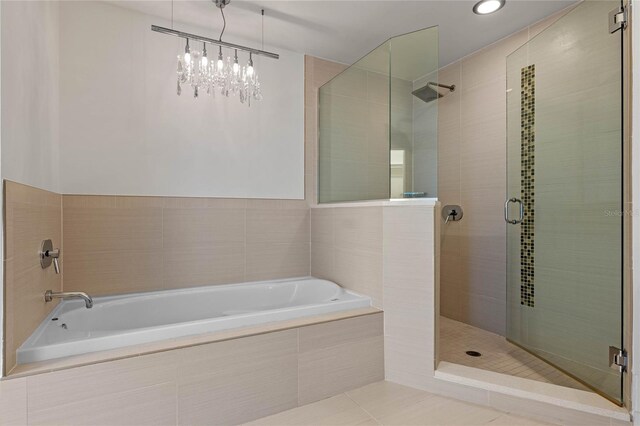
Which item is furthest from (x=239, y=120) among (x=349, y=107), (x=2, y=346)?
(x=2, y=346)

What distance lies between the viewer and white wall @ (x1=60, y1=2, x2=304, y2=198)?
2123 millimetres

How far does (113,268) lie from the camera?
2.23 m

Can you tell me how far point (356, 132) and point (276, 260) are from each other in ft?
4.00

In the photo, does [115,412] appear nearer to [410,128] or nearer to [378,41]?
[410,128]

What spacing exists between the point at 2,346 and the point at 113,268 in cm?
105

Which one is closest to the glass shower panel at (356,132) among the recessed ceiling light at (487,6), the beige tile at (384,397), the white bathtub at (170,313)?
the recessed ceiling light at (487,6)

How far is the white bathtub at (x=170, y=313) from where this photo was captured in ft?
4.73

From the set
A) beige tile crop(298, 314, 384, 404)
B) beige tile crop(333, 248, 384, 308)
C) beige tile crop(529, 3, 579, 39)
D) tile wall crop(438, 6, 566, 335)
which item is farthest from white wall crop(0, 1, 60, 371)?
beige tile crop(529, 3, 579, 39)

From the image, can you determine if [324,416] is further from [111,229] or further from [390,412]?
[111,229]

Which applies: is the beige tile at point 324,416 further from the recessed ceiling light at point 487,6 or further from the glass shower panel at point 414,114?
the recessed ceiling light at point 487,6

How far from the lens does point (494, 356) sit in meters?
2.21

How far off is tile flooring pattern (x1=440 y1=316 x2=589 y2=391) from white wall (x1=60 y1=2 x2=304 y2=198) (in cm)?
170

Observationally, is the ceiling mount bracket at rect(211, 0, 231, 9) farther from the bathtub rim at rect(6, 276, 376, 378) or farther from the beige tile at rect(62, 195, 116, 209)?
the bathtub rim at rect(6, 276, 376, 378)

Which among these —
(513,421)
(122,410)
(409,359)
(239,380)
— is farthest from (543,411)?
(122,410)
